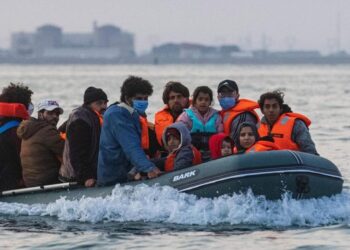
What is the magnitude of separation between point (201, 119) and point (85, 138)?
48.8 inches

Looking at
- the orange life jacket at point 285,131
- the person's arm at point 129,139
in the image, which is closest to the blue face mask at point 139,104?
the person's arm at point 129,139

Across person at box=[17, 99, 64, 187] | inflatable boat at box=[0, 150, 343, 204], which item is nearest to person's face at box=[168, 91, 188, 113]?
person at box=[17, 99, 64, 187]

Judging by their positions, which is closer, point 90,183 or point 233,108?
point 90,183

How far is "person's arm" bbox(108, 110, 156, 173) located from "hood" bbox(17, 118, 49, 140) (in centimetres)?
117

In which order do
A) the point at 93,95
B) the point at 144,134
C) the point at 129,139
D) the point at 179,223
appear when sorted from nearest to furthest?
the point at 179,223 → the point at 129,139 → the point at 93,95 → the point at 144,134

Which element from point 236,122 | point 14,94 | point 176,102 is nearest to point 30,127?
point 14,94

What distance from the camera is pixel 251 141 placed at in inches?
391

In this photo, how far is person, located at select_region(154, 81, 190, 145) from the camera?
36.3 feet

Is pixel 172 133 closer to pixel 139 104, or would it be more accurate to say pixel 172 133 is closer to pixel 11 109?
pixel 139 104

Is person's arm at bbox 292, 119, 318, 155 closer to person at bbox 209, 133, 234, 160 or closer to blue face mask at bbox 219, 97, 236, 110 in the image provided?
blue face mask at bbox 219, 97, 236, 110

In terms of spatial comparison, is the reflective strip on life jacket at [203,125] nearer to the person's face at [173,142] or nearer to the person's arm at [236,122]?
the person's arm at [236,122]

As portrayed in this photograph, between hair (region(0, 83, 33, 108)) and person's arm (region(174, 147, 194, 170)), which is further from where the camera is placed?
hair (region(0, 83, 33, 108))

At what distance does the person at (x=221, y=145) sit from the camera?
10172 millimetres

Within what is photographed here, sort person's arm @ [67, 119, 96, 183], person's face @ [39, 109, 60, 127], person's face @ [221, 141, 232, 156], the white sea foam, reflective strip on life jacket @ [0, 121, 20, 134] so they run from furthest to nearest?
reflective strip on life jacket @ [0, 121, 20, 134]
person's face @ [39, 109, 60, 127]
person's arm @ [67, 119, 96, 183]
person's face @ [221, 141, 232, 156]
the white sea foam
